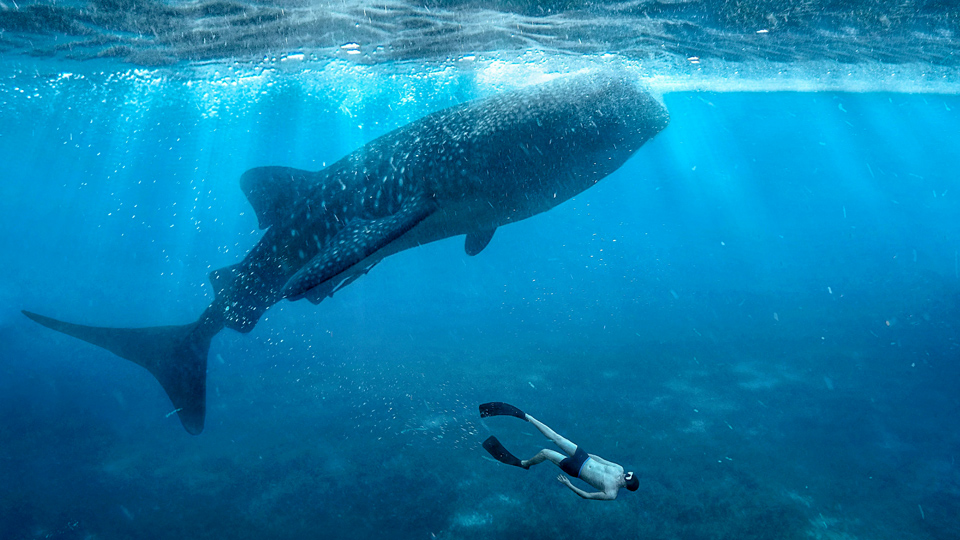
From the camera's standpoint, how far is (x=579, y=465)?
4.93 meters

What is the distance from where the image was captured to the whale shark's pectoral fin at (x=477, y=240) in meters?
6.60

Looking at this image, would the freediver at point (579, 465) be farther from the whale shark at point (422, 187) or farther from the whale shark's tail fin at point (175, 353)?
the whale shark's tail fin at point (175, 353)

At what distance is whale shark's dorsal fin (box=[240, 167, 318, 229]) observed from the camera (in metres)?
6.38

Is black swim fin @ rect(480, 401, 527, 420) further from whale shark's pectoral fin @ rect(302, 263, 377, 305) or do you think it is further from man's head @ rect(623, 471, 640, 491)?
whale shark's pectoral fin @ rect(302, 263, 377, 305)

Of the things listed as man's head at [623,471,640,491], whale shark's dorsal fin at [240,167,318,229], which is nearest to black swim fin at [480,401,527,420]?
man's head at [623,471,640,491]

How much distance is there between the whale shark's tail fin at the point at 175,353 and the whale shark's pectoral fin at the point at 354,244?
229cm

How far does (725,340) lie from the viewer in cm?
2031

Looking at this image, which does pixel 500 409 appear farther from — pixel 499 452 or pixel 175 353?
pixel 175 353

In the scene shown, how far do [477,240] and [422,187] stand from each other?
1289 mm

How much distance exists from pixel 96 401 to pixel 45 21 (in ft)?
37.6

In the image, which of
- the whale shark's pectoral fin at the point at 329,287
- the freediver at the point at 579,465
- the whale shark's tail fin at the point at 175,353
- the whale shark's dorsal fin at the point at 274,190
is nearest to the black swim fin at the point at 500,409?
the freediver at the point at 579,465

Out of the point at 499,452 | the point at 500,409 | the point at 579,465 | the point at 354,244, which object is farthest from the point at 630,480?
the point at 354,244

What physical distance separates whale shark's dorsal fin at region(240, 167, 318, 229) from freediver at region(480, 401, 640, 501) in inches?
139

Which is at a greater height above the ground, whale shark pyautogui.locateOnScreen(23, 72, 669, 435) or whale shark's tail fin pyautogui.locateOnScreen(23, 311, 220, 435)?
whale shark pyautogui.locateOnScreen(23, 72, 669, 435)
